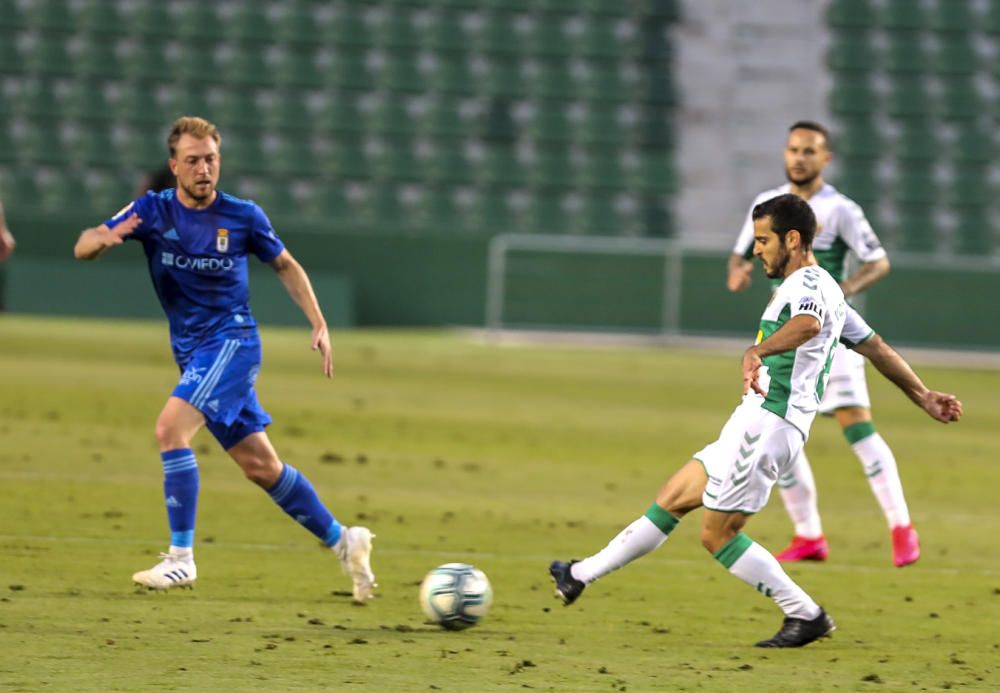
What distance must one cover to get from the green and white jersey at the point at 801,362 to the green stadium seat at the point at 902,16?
23.1 m

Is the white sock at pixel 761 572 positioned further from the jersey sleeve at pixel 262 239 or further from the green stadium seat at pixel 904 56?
the green stadium seat at pixel 904 56

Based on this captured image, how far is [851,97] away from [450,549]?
68.0ft

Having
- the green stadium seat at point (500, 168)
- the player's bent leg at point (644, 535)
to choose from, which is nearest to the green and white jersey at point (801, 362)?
the player's bent leg at point (644, 535)

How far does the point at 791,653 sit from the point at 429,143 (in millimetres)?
20829

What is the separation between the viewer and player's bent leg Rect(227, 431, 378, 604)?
24.0 feet

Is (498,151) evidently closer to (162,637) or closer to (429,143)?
(429,143)

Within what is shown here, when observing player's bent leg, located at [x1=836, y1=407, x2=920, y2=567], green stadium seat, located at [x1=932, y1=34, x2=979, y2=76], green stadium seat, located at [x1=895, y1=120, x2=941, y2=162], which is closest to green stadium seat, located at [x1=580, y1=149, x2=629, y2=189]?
green stadium seat, located at [x1=895, y1=120, x2=941, y2=162]

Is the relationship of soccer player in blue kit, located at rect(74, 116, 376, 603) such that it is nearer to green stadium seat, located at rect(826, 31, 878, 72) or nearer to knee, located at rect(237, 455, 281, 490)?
knee, located at rect(237, 455, 281, 490)

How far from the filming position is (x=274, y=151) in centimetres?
2641

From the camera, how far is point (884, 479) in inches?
358

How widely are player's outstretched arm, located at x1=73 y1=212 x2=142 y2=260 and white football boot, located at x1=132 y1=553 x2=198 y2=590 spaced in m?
1.28

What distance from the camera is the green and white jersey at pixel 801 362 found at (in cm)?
651

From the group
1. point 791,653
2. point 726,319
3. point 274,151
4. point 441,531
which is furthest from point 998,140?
point 791,653

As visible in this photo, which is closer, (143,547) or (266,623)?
(266,623)
